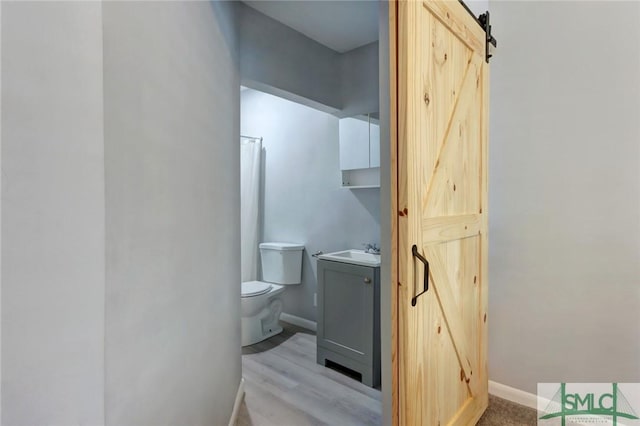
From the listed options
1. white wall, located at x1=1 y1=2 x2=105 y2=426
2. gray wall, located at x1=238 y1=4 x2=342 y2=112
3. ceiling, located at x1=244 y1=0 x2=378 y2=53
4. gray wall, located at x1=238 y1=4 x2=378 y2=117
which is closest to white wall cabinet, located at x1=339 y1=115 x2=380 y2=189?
gray wall, located at x1=238 y1=4 x2=378 y2=117

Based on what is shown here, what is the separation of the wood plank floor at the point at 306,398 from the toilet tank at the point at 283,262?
778 millimetres

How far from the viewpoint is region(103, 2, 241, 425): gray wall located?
80cm

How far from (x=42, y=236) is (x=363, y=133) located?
2.44 metres

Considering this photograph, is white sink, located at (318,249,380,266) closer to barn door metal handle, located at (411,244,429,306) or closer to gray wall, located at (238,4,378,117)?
gray wall, located at (238,4,378,117)

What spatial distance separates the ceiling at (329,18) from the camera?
2162 millimetres

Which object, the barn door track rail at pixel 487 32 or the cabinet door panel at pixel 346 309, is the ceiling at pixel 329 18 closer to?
the barn door track rail at pixel 487 32

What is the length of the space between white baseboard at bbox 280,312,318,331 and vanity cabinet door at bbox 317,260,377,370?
77cm

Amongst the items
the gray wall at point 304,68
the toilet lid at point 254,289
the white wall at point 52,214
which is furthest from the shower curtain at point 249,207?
the white wall at point 52,214

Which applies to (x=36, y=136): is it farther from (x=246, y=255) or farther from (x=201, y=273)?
(x=246, y=255)

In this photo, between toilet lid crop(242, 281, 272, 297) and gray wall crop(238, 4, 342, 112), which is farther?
toilet lid crop(242, 281, 272, 297)

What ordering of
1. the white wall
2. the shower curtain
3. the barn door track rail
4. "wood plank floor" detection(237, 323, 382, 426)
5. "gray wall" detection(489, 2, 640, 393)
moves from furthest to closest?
the shower curtain, "wood plank floor" detection(237, 323, 382, 426), the barn door track rail, "gray wall" detection(489, 2, 640, 393), the white wall

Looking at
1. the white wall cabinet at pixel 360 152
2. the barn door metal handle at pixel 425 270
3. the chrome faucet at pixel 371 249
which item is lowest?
the chrome faucet at pixel 371 249

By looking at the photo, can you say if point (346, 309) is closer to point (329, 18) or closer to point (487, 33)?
point (487, 33)

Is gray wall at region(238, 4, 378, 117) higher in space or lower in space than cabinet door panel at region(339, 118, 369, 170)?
higher
